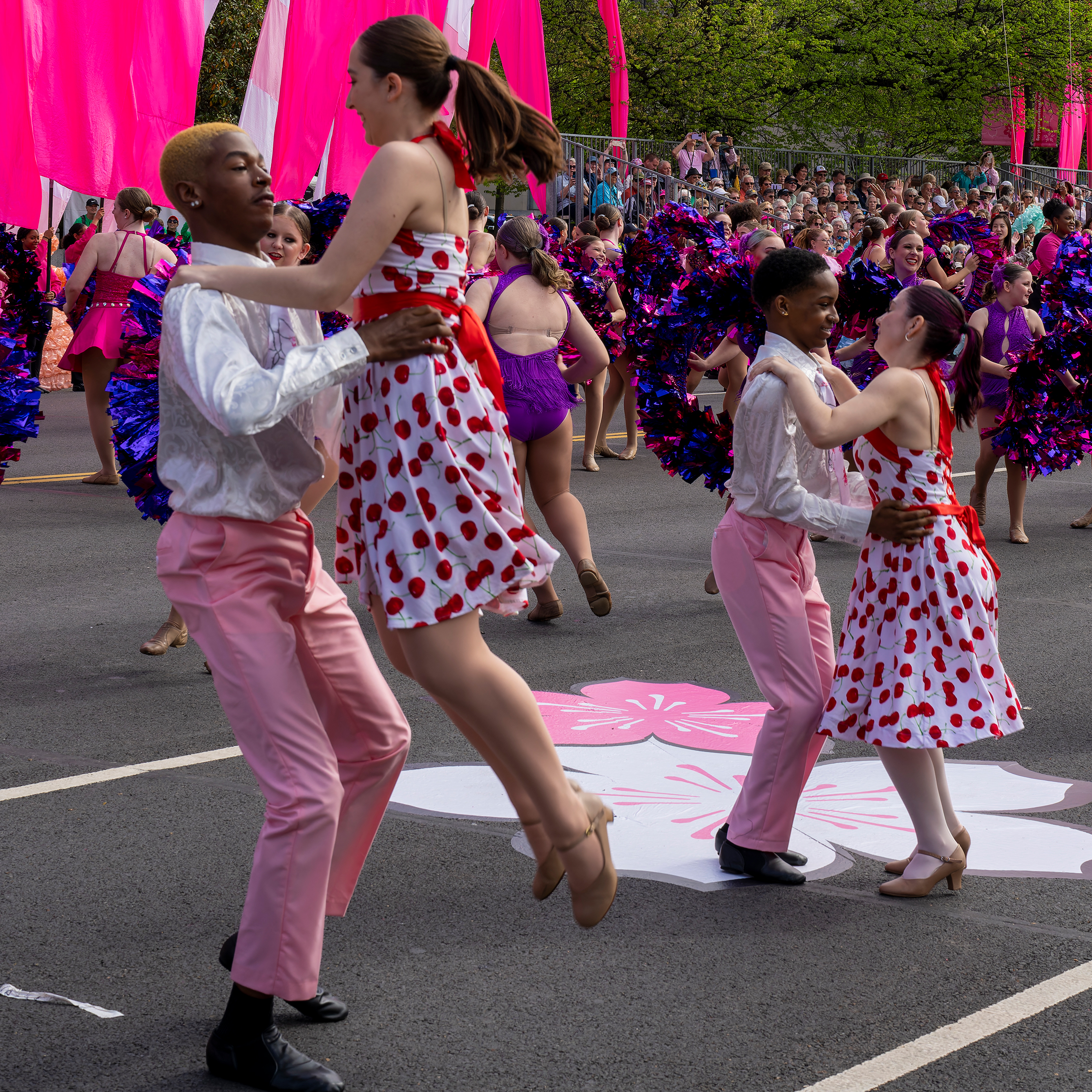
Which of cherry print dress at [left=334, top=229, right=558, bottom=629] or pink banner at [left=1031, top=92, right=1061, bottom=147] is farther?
pink banner at [left=1031, top=92, right=1061, bottom=147]

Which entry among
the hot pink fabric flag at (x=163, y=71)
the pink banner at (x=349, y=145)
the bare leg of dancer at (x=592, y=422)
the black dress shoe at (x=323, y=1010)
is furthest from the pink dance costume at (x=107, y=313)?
the black dress shoe at (x=323, y=1010)

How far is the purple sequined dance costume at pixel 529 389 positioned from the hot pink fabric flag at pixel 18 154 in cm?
582

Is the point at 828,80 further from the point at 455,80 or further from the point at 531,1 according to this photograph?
the point at 455,80

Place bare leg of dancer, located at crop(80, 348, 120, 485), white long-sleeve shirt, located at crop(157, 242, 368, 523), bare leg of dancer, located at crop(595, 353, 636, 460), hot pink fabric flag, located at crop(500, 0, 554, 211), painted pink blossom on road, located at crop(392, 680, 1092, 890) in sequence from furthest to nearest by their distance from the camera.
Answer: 1. hot pink fabric flag, located at crop(500, 0, 554, 211)
2. bare leg of dancer, located at crop(595, 353, 636, 460)
3. bare leg of dancer, located at crop(80, 348, 120, 485)
4. painted pink blossom on road, located at crop(392, 680, 1092, 890)
5. white long-sleeve shirt, located at crop(157, 242, 368, 523)

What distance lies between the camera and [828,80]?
41.6 metres

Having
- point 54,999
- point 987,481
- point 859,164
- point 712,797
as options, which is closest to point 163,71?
point 987,481

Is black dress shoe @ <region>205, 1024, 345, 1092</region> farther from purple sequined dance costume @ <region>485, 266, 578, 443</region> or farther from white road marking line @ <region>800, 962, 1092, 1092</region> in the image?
purple sequined dance costume @ <region>485, 266, 578, 443</region>

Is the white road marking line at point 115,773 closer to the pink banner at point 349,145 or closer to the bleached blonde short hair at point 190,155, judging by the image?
the bleached blonde short hair at point 190,155

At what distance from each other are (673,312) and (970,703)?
14.6 feet

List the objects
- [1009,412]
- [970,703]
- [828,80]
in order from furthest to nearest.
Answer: [828,80] < [1009,412] < [970,703]

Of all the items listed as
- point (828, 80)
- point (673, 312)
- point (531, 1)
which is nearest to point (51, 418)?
point (531, 1)

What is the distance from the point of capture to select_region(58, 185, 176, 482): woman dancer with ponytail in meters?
11.4

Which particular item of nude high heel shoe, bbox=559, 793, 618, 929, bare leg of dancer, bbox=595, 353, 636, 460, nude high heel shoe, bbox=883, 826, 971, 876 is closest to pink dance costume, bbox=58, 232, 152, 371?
bare leg of dancer, bbox=595, 353, 636, 460

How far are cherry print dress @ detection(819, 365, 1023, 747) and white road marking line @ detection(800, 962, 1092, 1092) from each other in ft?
2.21
